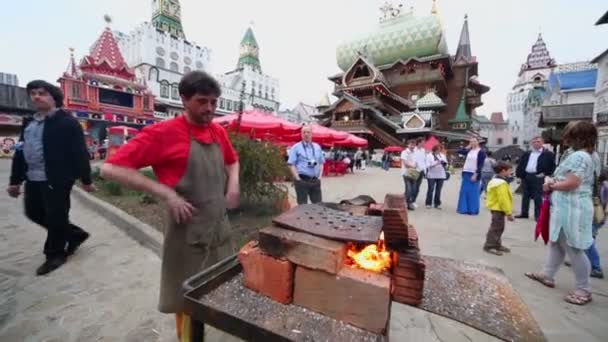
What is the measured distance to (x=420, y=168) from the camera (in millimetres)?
5980

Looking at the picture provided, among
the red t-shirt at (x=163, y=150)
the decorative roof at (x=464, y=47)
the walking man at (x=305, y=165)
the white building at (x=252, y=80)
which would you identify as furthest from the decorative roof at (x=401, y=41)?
the red t-shirt at (x=163, y=150)

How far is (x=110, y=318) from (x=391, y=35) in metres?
37.2

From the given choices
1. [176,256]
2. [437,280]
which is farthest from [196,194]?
[437,280]

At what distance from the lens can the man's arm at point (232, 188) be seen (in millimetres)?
1620

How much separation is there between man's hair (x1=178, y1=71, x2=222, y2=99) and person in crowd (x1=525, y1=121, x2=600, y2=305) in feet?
9.92

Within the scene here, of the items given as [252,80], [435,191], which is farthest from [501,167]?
[252,80]

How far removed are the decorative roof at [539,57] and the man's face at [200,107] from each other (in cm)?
6683

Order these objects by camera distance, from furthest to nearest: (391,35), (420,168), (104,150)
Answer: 1. (391,35)
2. (104,150)
3. (420,168)

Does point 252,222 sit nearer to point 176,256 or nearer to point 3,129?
point 176,256

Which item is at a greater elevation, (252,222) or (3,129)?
(3,129)

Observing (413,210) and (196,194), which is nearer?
(196,194)

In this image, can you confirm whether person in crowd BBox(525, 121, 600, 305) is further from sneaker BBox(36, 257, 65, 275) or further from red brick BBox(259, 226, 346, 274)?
sneaker BBox(36, 257, 65, 275)

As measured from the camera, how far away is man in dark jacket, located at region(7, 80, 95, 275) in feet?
8.30

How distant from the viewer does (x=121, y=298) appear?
231 cm
